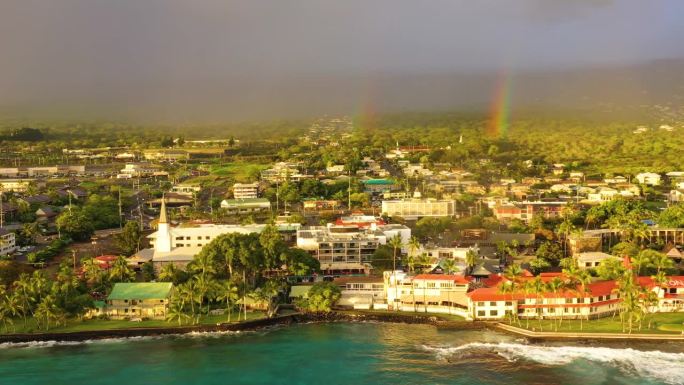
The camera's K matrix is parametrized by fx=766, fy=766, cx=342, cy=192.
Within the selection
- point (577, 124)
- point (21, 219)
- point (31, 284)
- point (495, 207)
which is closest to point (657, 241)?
point (495, 207)

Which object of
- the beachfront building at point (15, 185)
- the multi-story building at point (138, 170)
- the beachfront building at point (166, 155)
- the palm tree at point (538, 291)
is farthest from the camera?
the beachfront building at point (166, 155)

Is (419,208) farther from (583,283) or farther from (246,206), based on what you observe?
(583,283)

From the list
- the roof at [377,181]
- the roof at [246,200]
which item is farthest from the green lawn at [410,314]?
the roof at [377,181]

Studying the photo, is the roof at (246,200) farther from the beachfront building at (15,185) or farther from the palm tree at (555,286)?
the palm tree at (555,286)

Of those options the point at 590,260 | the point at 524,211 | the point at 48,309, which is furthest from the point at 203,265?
the point at 524,211

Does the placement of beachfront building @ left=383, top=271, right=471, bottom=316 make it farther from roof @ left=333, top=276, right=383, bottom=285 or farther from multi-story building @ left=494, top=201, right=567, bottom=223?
multi-story building @ left=494, top=201, right=567, bottom=223

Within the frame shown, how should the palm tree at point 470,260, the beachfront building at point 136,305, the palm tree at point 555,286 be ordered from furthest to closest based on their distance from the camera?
the palm tree at point 470,260
the beachfront building at point 136,305
the palm tree at point 555,286
